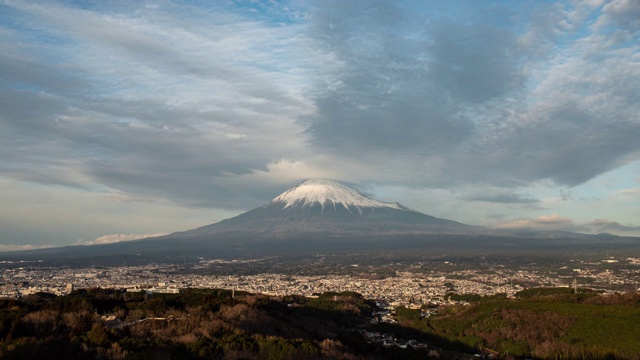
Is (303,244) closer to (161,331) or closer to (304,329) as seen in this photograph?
(304,329)

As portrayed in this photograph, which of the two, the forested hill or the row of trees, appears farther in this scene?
the forested hill

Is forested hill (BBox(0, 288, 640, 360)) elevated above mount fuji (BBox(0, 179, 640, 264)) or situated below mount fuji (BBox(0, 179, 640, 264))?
below

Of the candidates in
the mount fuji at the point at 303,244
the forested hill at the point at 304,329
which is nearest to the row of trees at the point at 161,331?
the forested hill at the point at 304,329

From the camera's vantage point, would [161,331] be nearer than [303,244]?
Yes

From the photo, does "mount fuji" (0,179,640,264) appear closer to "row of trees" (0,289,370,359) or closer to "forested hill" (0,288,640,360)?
Answer: "forested hill" (0,288,640,360)

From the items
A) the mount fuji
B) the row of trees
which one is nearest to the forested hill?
the row of trees

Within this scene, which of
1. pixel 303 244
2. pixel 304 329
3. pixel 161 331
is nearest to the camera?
pixel 161 331

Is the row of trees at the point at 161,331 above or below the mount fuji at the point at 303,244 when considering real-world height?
below

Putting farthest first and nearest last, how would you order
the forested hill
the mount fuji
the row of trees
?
the mount fuji → the forested hill → the row of trees

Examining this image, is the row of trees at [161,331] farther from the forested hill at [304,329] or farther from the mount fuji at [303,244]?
the mount fuji at [303,244]

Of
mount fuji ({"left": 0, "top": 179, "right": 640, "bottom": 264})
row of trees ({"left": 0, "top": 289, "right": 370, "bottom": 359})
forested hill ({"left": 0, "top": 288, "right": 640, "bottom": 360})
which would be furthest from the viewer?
mount fuji ({"left": 0, "top": 179, "right": 640, "bottom": 264})

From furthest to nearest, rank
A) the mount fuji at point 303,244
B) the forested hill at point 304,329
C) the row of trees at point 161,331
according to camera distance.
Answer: the mount fuji at point 303,244, the forested hill at point 304,329, the row of trees at point 161,331

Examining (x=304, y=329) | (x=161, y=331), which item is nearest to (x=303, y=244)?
(x=304, y=329)
